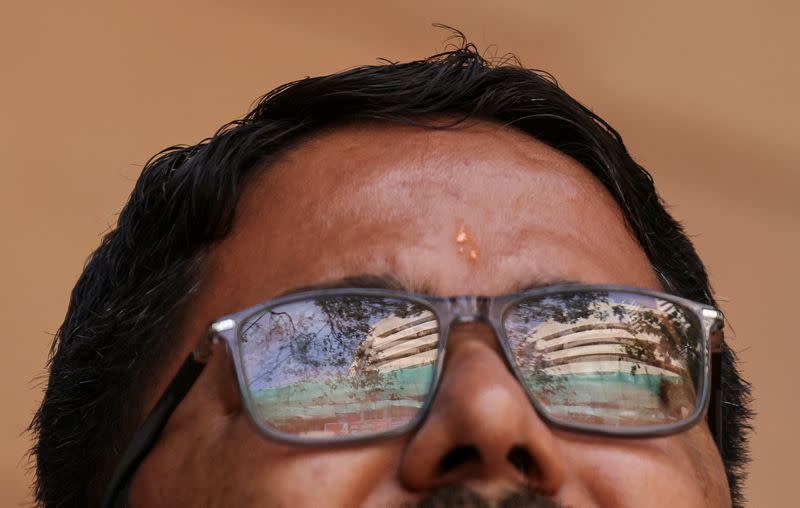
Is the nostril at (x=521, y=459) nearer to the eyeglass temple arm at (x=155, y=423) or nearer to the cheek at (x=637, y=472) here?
the cheek at (x=637, y=472)

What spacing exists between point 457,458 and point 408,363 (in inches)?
4.2

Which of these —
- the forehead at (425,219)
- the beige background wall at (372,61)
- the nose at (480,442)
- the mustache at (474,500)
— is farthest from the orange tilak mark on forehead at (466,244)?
the beige background wall at (372,61)

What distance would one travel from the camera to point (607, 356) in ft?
3.82

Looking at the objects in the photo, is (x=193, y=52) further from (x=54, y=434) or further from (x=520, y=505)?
(x=520, y=505)

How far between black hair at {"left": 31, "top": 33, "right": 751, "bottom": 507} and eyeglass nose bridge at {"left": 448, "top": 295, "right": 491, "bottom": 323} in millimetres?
335

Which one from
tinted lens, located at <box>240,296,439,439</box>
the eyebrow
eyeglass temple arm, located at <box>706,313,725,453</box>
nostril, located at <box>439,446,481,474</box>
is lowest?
eyeglass temple arm, located at <box>706,313,725,453</box>

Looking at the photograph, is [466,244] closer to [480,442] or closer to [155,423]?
[480,442]

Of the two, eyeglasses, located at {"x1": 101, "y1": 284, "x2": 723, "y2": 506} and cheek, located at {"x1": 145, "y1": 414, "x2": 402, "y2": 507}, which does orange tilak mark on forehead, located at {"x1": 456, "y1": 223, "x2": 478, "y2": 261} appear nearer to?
eyeglasses, located at {"x1": 101, "y1": 284, "x2": 723, "y2": 506}

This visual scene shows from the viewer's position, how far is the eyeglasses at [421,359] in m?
1.09

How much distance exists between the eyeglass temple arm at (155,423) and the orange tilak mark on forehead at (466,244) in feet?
0.90

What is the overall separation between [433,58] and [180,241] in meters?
0.38

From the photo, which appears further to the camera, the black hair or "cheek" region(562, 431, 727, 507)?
the black hair

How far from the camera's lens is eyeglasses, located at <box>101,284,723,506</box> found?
1094 millimetres

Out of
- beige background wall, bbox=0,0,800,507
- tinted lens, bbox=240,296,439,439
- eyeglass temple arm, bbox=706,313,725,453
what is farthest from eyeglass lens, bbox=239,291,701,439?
beige background wall, bbox=0,0,800,507
